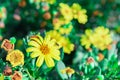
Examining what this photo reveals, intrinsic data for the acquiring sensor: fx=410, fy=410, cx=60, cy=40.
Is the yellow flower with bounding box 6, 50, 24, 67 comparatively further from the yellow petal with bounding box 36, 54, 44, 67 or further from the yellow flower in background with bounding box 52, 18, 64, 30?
the yellow flower in background with bounding box 52, 18, 64, 30

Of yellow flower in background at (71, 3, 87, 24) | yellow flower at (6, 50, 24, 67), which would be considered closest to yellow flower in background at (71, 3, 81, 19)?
yellow flower in background at (71, 3, 87, 24)

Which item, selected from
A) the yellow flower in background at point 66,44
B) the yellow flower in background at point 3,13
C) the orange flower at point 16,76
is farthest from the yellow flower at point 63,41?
the orange flower at point 16,76

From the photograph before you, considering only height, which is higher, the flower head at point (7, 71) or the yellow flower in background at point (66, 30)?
the yellow flower in background at point (66, 30)

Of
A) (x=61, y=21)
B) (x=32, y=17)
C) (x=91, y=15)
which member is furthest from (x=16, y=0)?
(x=91, y=15)

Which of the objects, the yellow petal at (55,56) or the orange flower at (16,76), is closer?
the orange flower at (16,76)

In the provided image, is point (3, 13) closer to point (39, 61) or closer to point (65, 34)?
point (65, 34)

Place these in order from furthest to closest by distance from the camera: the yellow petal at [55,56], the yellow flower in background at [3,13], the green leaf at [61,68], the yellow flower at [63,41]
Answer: the yellow flower in background at [3,13] → the yellow flower at [63,41] → the green leaf at [61,68] → the yellow petal at [55,56]

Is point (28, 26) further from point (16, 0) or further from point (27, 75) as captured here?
point (27, 75)

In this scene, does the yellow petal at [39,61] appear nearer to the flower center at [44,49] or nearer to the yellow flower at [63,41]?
the flower center at [44,49]
